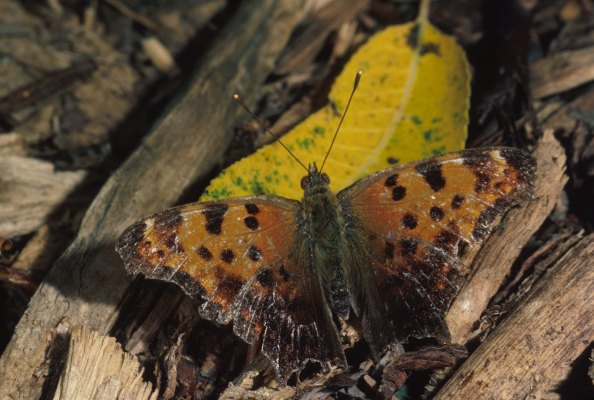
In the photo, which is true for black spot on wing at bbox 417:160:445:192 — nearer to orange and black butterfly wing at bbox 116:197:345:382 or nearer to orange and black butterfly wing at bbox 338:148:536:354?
orange and black butterfly wing at bbox 338:148:536:354

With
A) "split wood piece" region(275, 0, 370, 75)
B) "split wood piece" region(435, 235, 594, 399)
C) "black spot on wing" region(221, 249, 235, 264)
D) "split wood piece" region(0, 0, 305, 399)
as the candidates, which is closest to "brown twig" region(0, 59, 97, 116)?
"split wood piece" region(0, 0, 305, 399)

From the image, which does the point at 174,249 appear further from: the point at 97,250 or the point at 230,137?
the point at 230,137

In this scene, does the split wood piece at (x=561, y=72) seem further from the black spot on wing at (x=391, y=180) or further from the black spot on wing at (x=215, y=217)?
the black spot on wing at (x=215, y=217)

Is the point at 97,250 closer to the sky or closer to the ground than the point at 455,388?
closer to the sky

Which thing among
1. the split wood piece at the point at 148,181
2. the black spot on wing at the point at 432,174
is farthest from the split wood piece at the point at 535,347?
the split wood piece at the point at 148,181

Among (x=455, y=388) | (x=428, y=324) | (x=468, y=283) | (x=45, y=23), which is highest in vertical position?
(x=45, y=23)

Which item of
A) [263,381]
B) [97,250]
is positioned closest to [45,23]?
[97,250]
